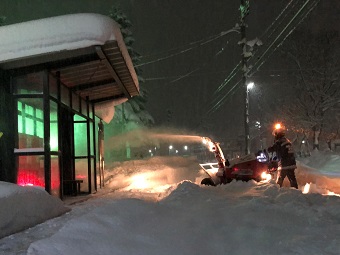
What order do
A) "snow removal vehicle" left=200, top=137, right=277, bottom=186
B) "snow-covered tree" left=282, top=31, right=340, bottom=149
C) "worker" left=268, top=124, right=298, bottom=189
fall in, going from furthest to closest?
"snow-covered tree" left=282, top=31, right=340, bottom=149 → "snow removal vehicle" left=200, top=137, right=277, bottom=186 → "worker" left=268, top=124, right=298, bottom=189

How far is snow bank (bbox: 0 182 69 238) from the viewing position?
6.18 metres

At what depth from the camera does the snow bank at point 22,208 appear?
6.18 m

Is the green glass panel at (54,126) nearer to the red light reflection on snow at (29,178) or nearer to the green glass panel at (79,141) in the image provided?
the red light reflection on snow at (29,178)

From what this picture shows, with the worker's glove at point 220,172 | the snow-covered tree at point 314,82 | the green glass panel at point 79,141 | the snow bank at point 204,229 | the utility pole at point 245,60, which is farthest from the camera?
the snow-covered tree at point 314,82

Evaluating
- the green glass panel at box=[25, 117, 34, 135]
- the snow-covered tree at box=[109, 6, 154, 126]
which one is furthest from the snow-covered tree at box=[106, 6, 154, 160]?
the green glass panel at box=[25, 117, 34, 135]

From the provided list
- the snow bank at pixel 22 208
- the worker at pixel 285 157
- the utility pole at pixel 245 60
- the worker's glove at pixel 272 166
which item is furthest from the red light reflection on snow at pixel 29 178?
the utility pole at pixel 245 60

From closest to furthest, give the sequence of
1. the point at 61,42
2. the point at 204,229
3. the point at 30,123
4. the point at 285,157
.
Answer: the point at 204,229 < the point at 61,42 < the point at 30,123 < the point at 285,157

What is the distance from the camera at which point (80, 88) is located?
43.9 feet

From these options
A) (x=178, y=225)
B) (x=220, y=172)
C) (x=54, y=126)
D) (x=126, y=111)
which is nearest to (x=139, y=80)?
(x=126, y=111)

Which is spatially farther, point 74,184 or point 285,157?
point 74,184

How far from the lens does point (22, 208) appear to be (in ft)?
22.0

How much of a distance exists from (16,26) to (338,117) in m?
38.0

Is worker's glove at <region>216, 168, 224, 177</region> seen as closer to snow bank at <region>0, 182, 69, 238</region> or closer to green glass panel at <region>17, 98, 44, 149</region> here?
green glass panel at <region>17, 98, 44, 149</region>

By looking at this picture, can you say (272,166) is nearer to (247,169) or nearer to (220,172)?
(247,169)
